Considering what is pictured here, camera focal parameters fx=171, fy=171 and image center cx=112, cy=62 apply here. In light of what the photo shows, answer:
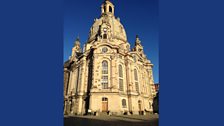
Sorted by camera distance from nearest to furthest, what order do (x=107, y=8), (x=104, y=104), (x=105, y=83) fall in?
(x=104, y=104) → (x=105, y=83) → (x=107, y=8)

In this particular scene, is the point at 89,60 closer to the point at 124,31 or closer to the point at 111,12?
the point at 124,31

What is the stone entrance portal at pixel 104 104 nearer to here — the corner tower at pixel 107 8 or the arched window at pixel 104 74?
the arched window at pixel 104 74

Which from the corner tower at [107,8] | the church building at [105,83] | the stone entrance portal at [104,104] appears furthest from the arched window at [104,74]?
the corner tower at [107,8]

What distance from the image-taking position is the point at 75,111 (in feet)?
Result: 87.9

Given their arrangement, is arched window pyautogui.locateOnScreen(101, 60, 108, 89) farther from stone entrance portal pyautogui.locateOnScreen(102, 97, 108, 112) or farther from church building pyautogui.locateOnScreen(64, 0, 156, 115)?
stone entrance portal pyautogui.locateOnScreen(102, 97, 108, 112)

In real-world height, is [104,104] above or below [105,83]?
below

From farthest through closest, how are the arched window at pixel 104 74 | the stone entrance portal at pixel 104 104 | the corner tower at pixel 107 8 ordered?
the corner tower at pixel 107 8 < the arched window at pixel 104 74 < the stone entrance portal at pixel 104 104

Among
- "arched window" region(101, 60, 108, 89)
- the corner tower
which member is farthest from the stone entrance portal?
the corner tower

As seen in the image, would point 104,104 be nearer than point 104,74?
Yes

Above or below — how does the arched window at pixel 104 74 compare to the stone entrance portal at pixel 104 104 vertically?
above

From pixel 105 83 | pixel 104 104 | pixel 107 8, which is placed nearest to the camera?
pixel 104 104

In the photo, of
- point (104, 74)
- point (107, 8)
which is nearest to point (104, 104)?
point (104, 74)

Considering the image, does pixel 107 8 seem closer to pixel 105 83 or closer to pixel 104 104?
pixel 105 83

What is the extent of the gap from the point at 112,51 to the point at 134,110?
400 inches
